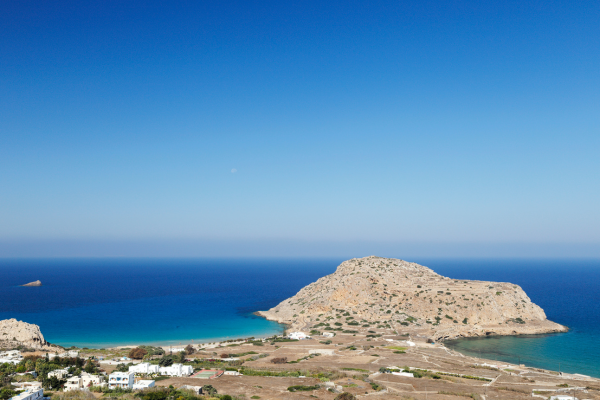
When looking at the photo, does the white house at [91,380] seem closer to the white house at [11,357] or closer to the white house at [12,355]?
the white house at [11,357]

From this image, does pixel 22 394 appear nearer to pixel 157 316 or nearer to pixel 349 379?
pixel 349 379

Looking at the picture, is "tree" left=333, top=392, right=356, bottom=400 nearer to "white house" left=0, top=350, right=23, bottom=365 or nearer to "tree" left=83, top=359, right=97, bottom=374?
"tree" left=83, top=359, right=97, bottom=374

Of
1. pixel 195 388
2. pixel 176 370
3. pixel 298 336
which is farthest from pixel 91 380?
pixel 298 336

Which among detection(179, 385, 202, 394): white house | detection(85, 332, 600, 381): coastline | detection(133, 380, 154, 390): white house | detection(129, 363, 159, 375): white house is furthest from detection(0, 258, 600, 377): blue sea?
detection(179, 385, 202, 394): white house

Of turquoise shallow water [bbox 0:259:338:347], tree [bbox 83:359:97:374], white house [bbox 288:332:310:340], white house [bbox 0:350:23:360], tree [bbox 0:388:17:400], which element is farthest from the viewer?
turquoise shallow water [bbox 0:259:338:347]

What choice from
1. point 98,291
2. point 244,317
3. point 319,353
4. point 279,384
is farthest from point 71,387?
point 98,291

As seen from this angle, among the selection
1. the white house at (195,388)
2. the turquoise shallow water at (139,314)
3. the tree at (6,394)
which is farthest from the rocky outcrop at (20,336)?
the white house at (195,388)
